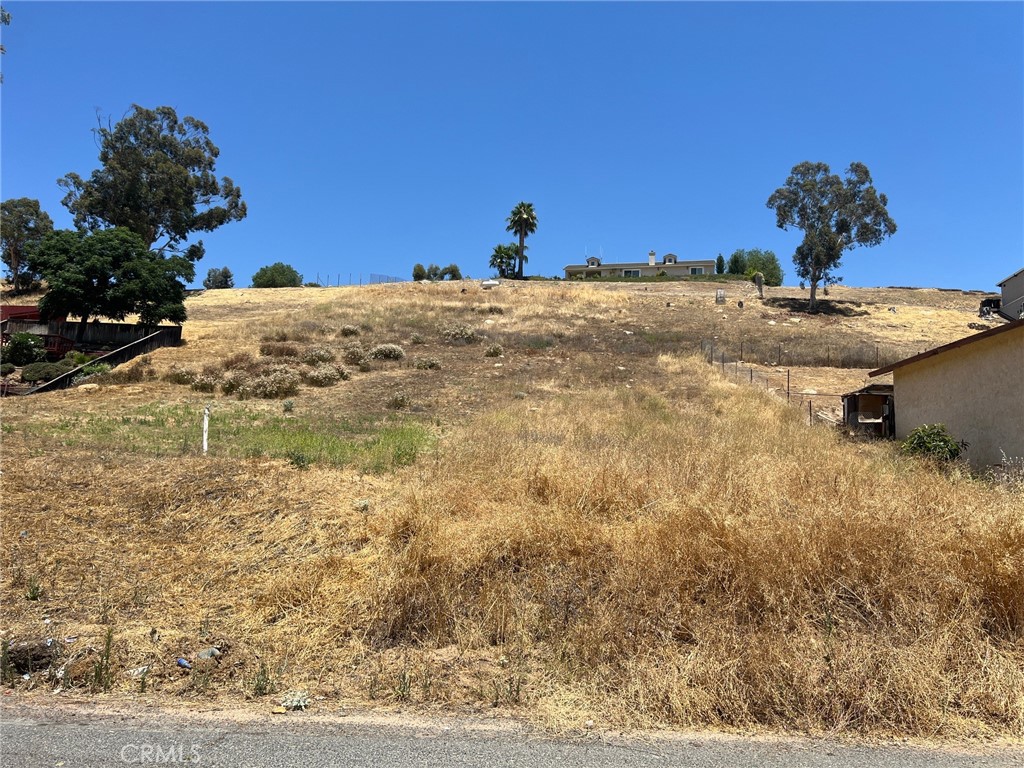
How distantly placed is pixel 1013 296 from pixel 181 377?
54.4m

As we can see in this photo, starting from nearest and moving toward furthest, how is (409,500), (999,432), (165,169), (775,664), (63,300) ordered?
1. (775,664)
2. (409,500)
3. (999,432)
4. (63,300)
5. (165,169)

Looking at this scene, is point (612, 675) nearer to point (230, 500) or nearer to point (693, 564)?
point (693, 564)

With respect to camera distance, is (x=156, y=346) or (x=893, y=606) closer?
(x=893, y=606)

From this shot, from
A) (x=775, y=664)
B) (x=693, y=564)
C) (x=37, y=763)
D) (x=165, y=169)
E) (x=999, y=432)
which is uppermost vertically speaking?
(x=165, y=169)

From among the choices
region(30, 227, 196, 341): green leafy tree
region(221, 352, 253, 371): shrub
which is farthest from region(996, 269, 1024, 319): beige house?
region(30, 227, 196, 341): green leafy tree

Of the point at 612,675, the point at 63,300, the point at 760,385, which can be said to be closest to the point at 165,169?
the point at 63,300

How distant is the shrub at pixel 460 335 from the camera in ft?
106

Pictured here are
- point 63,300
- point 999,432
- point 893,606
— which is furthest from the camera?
→ point 63,300

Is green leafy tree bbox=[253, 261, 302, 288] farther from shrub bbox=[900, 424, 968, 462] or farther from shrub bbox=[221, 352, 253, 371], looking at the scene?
shrub bbox=[900, 424, 968, 462]

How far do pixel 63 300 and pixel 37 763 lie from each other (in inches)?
1226

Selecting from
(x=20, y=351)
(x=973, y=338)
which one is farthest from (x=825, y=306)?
(x=20, y=351)

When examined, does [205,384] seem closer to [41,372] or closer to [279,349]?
[41,372]

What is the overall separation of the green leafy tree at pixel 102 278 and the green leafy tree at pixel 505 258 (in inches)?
2137

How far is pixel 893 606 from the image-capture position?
4812 millimetres
